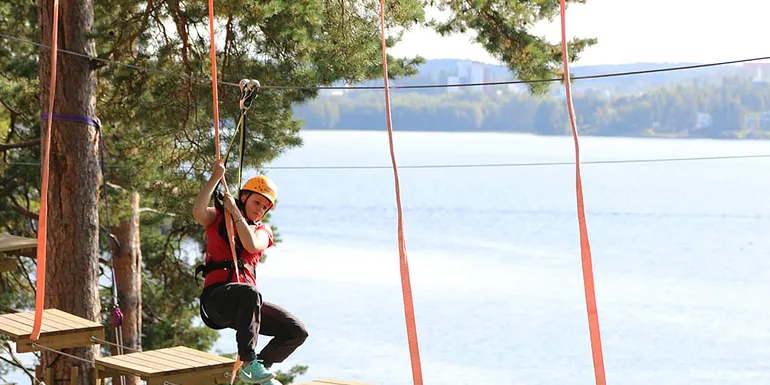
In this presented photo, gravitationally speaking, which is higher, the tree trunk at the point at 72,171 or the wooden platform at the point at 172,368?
the tree trunk at the point at 72,171

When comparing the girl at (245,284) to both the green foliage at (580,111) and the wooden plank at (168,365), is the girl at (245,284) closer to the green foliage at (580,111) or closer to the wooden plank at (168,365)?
the wooden plank at (168,365)

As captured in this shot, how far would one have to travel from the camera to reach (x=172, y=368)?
4227 millimetres

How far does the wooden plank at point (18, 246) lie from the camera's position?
21.0 ft

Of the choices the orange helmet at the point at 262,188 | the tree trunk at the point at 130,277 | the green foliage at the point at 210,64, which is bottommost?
the tree trunk at the point at 130,277

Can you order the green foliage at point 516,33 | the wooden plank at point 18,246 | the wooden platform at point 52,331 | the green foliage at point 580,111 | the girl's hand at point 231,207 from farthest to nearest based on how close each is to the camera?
the green foliage at point 580,111
the green foliage at point 516,33
the wooden plank at point 18,246
the wooden platform at point 52,331
the girl's hand at point 231,207

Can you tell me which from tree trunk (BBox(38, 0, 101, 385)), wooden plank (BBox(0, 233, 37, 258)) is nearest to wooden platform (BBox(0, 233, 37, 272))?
wooden plank (BBox(0, 233, 37, 258))

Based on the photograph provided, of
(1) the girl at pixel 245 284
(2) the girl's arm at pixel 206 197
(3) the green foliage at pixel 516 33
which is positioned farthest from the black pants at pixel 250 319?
(3) the green foliage at pixel 516 33

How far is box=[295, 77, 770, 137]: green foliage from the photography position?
42.2 meters

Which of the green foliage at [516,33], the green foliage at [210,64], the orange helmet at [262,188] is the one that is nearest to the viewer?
the orange helmet at [262,188]

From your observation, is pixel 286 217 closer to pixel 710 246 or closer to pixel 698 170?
pixel 710 246

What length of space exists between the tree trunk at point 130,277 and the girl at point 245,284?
5.95m

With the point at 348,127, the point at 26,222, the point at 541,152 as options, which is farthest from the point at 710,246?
the point at 26,222

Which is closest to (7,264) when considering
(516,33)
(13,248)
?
(13,248)

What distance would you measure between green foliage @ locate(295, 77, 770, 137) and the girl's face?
1434 inches
